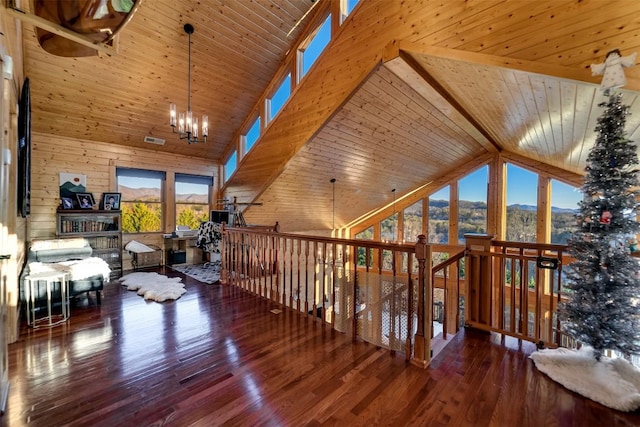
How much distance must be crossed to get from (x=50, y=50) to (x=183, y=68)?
3555mm

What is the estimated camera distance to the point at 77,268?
3281mm

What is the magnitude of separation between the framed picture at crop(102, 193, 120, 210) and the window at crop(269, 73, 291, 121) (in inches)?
130

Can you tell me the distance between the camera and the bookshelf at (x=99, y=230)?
466 cm

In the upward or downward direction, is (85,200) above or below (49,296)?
above

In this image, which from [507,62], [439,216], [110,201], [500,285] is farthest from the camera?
[439,216]

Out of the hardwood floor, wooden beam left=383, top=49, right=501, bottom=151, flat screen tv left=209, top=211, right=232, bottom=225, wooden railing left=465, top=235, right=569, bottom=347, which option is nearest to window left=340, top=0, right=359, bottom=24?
wooden beam left=383, top=49, right=501, bottom=151

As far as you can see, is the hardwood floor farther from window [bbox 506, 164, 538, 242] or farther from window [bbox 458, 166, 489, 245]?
window [bbox 458, 166, 489, 245]

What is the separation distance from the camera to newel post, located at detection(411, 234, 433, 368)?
2156 mm

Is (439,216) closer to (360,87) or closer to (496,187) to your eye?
(496,187)

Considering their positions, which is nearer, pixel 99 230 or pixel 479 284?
pixel 479 284

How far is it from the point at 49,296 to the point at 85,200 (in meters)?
2.77

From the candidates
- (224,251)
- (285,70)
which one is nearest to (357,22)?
(285,70)

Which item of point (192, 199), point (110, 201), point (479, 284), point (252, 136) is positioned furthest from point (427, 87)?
point (110, 201)

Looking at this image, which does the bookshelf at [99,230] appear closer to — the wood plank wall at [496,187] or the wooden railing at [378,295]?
the wooden railing at [378,295]
